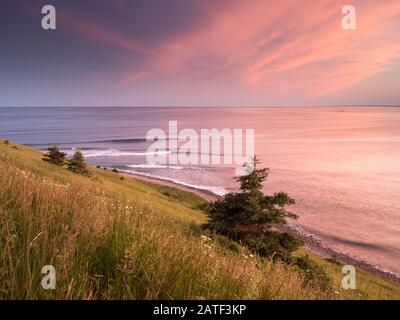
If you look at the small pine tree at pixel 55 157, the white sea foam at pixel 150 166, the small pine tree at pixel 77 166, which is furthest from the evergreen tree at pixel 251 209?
the white sea foam at pixel 150 166

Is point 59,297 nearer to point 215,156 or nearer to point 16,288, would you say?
point 16,288

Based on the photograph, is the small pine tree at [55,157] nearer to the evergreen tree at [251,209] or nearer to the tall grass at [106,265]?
the evergreen tree at [251,209]

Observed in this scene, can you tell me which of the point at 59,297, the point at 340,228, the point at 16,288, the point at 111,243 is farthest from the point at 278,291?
the point at 340,228

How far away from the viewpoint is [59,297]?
2.72 metres

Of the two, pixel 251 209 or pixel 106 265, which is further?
pixel 251 209

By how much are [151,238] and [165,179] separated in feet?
202

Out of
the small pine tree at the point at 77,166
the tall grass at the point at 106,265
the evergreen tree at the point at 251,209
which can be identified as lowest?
the evergreen tree at the point at 251,209

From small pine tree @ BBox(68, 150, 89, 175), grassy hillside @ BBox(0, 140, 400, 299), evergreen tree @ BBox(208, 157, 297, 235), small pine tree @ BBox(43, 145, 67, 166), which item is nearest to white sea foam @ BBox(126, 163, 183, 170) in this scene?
small pine tree @ BBox(43, 145, 67, 166)

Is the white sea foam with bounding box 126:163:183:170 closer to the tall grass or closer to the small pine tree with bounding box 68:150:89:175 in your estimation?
the small pine tree with bounding box 68:150:89:175

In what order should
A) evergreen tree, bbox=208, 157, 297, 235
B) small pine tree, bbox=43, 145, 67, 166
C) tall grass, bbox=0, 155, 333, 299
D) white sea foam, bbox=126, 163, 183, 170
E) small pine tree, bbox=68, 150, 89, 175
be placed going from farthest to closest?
white sea foam, bbox=126, 163, 183, 170
small pine tree, bbox=43, 145, 67, 166
small pine tree, bbox=68, 150, 89, 175
evergreen tree, bbox=208, 157, 297, 235
tall grass, bbox=0, 155, 333, 299

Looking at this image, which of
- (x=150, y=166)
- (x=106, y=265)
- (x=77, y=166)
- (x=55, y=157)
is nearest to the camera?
(x=106, y=265)

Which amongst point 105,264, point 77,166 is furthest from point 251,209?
point 77,166

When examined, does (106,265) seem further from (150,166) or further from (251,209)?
(150,166)

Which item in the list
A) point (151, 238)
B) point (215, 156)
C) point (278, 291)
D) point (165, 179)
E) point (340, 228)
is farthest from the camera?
point (215, 156)
